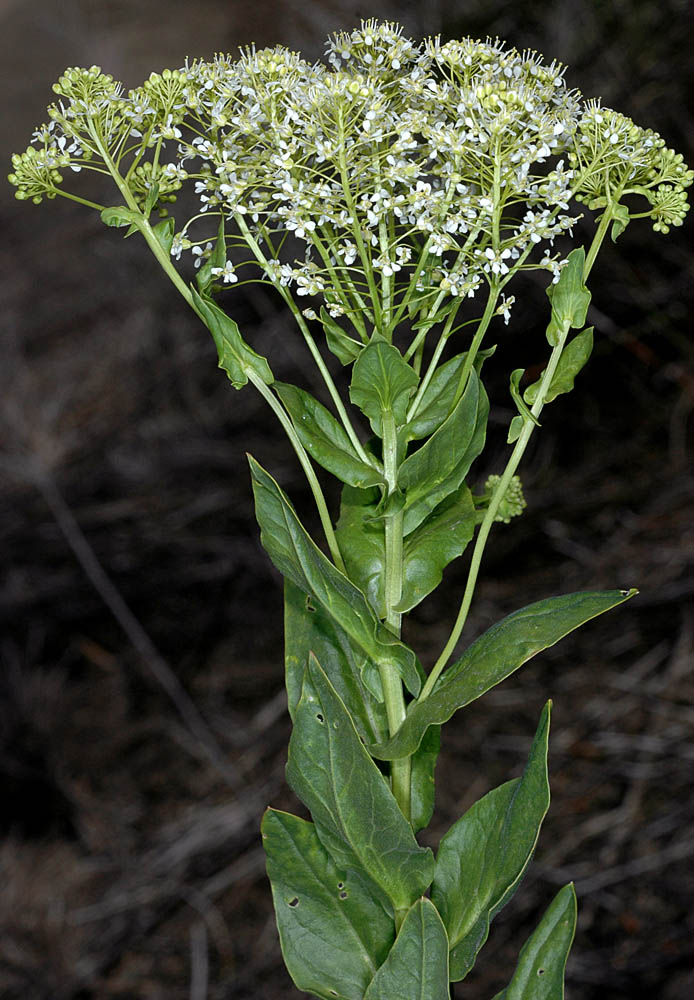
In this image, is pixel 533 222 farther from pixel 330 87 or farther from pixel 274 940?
pixel 274 940

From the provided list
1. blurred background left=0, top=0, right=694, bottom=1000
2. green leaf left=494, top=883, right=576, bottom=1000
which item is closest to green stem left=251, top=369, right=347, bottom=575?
green leaf left=494, top=883, right=576, bottom=1000

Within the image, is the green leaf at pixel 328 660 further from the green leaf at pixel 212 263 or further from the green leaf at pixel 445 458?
the green leaf at pixel 212 263

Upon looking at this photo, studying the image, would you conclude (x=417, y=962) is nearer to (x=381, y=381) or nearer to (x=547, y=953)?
(x=547, y=953)

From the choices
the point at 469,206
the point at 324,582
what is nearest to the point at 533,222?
the point at 469,206

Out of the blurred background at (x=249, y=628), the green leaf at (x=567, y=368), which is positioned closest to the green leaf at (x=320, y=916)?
the green leaf at (x=567, y=368)

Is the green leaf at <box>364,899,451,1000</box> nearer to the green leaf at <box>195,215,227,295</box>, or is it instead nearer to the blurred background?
the green leaf at <box>195,215,227,295</box>
